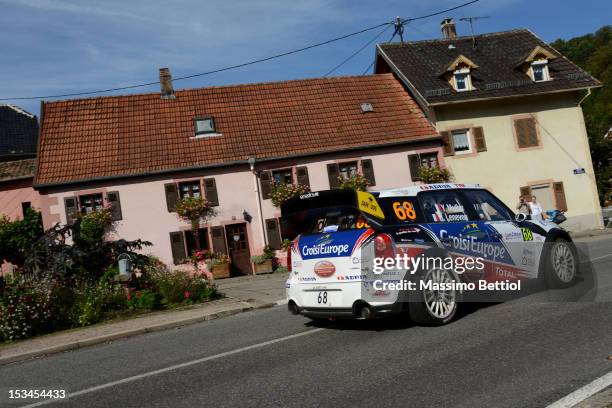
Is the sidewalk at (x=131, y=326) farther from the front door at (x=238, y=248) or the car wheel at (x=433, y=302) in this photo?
the front door at (x=238, y=248)

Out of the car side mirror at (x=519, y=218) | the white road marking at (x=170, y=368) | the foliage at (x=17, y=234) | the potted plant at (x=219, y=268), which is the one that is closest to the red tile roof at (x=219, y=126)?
the potted plant at (x=219, y=268)

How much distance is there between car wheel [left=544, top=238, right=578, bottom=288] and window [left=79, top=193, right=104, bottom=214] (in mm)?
18429

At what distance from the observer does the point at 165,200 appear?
23.4 m

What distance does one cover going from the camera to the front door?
23.8 metres

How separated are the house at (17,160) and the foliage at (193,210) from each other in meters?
12.3

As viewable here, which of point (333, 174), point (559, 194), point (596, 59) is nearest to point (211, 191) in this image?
point (333, 174)

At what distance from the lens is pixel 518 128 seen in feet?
89.0

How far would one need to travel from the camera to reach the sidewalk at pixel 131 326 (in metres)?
8.87

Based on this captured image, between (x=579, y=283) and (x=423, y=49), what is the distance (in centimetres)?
2343

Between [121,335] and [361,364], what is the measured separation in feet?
17.3

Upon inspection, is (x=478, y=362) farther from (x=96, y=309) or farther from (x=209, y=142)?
(x=209, y=142)

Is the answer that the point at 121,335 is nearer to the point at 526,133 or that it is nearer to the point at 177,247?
the point at 177,247

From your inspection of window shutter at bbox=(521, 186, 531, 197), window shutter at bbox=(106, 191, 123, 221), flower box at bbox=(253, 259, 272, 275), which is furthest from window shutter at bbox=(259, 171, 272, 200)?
window shutter at bbox=(521, 186, 531, 197)

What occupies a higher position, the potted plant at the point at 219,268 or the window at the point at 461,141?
the window at the point at 461,141
